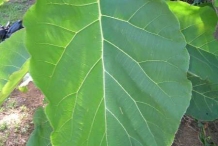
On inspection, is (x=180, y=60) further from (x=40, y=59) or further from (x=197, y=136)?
(x=197, y=136)

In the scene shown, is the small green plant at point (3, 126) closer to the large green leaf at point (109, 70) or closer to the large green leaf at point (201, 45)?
the large green leaf at point (201, 45)

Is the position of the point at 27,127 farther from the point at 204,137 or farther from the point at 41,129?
the point at 41,129

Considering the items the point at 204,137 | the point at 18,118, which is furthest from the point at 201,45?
the point at 18,118

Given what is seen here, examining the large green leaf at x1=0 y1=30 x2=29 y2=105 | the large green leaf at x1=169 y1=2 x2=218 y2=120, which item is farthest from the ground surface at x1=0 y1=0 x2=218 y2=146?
the large green leaf at x1=0 y1=30 x2=29 y2=105

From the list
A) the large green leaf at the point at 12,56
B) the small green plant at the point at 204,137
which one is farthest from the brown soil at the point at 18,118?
the large green leaf at the point at 12,56

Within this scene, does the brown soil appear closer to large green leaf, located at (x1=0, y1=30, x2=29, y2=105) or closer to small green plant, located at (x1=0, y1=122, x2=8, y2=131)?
small green plant, located at (x1=0, y1=122, x2=8, y2=131)

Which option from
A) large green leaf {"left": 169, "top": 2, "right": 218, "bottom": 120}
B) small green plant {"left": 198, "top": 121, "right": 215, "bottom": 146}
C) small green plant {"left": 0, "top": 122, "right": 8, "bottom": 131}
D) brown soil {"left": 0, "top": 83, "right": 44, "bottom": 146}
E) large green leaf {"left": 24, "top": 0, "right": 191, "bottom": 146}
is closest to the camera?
large green leaf {"left": 24, "top": 0, "right": 191, "bottom": 146}

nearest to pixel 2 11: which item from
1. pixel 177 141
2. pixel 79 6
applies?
pixel 177 141
